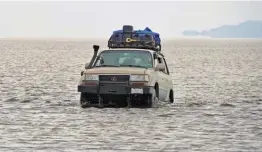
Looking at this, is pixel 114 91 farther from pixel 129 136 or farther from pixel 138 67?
pixel 129 136

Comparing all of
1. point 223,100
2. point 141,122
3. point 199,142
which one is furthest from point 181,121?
point 223,100

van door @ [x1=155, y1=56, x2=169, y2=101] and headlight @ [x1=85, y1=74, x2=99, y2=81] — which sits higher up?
headlight @ [x1=85, y1=74, x2=99, y2=81]

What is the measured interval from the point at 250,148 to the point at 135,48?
31.3 feet

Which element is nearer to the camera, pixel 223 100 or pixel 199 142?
pixel 199 142

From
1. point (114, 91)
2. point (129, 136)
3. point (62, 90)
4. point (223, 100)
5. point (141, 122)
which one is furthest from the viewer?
point (62, 90)

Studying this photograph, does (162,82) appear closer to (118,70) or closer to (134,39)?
(118,70)

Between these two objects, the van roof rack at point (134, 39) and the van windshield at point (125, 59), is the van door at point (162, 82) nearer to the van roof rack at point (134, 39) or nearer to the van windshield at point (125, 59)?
the van windshield at point (125, 59)

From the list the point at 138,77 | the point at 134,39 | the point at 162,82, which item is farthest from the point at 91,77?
the point at 134,39

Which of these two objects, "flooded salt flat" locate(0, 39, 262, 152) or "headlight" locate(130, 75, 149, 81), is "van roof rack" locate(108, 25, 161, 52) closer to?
"flooded salt flat" locate(0, 39, 262, 152)

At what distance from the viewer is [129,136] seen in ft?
47.9

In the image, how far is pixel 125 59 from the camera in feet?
68.8

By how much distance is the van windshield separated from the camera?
20837 mm

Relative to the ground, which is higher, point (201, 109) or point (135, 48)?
point (135, 48)

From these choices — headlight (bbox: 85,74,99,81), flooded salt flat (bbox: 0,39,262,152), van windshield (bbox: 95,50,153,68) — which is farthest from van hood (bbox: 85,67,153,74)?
flooded salt flat (bbox: 0,39,262,152)
